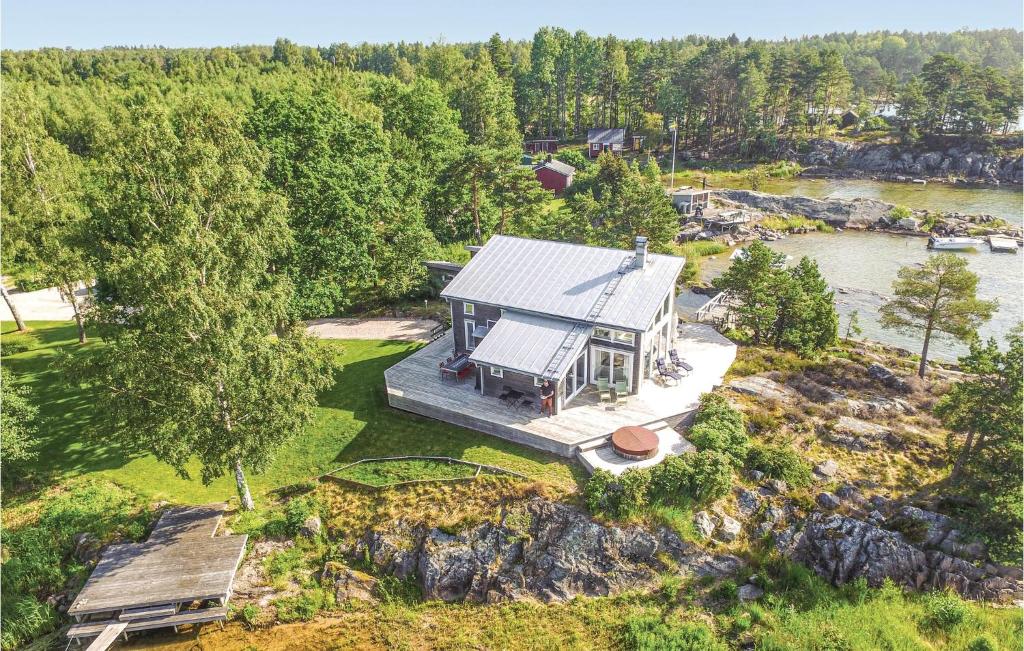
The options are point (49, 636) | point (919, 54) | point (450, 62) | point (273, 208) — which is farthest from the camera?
point (919, 54)

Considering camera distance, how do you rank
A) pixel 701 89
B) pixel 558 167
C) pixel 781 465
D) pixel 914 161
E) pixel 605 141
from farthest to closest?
pixel 701 89
pixel 605 141
pixel 914 161
pixel 558 167
pixel 781 465

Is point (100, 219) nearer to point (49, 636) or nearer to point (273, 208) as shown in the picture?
point (273, 208)

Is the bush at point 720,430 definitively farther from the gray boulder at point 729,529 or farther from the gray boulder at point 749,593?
the gray boulder at point 749,593

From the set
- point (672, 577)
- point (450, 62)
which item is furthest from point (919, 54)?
point (672, 577)

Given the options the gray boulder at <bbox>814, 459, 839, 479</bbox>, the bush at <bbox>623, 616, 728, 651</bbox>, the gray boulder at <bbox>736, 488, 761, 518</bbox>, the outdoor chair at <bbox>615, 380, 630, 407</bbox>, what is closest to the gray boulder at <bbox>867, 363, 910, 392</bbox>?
the gray boulder at <bbox>814, 459, 839, 479</bbox>

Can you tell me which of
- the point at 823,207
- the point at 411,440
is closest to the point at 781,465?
the point at 411,440

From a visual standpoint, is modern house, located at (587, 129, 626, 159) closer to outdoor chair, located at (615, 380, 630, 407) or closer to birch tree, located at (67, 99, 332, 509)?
outdoor chair, located at (615, 380, 630, 407)

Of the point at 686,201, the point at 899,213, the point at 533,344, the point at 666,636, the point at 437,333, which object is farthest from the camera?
the point at 686,201

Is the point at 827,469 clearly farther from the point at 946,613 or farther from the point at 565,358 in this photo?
the point at 565,358
